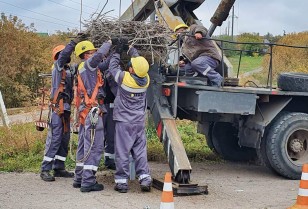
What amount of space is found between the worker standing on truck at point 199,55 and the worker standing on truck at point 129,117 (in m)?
1.49

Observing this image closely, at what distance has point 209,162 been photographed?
36.0 feet

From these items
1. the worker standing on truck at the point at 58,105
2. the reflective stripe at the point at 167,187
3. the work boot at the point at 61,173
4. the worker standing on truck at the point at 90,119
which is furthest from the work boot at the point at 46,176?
the reflective stripe at the point at 167,187

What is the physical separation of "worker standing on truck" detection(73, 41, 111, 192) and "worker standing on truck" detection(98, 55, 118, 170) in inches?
11.0

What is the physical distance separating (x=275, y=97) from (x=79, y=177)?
11.9 ft

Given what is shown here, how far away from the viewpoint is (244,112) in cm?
888

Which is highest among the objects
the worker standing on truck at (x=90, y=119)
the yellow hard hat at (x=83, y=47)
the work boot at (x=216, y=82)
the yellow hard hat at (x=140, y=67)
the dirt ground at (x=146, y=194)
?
the yellow hard hat at (x=83, y=47)

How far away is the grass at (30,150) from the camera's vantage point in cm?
973

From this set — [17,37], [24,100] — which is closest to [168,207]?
[24,100]

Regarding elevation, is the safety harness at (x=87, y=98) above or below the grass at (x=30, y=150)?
above

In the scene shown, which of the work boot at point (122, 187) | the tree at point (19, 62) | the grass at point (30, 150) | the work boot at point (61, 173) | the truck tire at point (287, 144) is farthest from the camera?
the tree at point (19, 62)

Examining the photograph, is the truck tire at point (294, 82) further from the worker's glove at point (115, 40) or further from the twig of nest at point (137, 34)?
the worker's glove at point (115, 40)

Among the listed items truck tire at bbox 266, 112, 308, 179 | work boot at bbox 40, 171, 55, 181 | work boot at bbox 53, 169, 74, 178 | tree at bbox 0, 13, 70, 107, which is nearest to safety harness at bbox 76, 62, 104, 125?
work boot at bbox 40, 171, 55, 181

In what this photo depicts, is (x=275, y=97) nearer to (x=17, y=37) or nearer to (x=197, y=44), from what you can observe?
(x=197, y=44)

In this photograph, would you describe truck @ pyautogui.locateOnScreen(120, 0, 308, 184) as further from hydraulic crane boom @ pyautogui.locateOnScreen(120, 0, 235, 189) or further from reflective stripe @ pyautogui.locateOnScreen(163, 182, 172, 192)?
reflective stripe @ pyautogui.locateOnScreen(163, 182, 172, 192)
